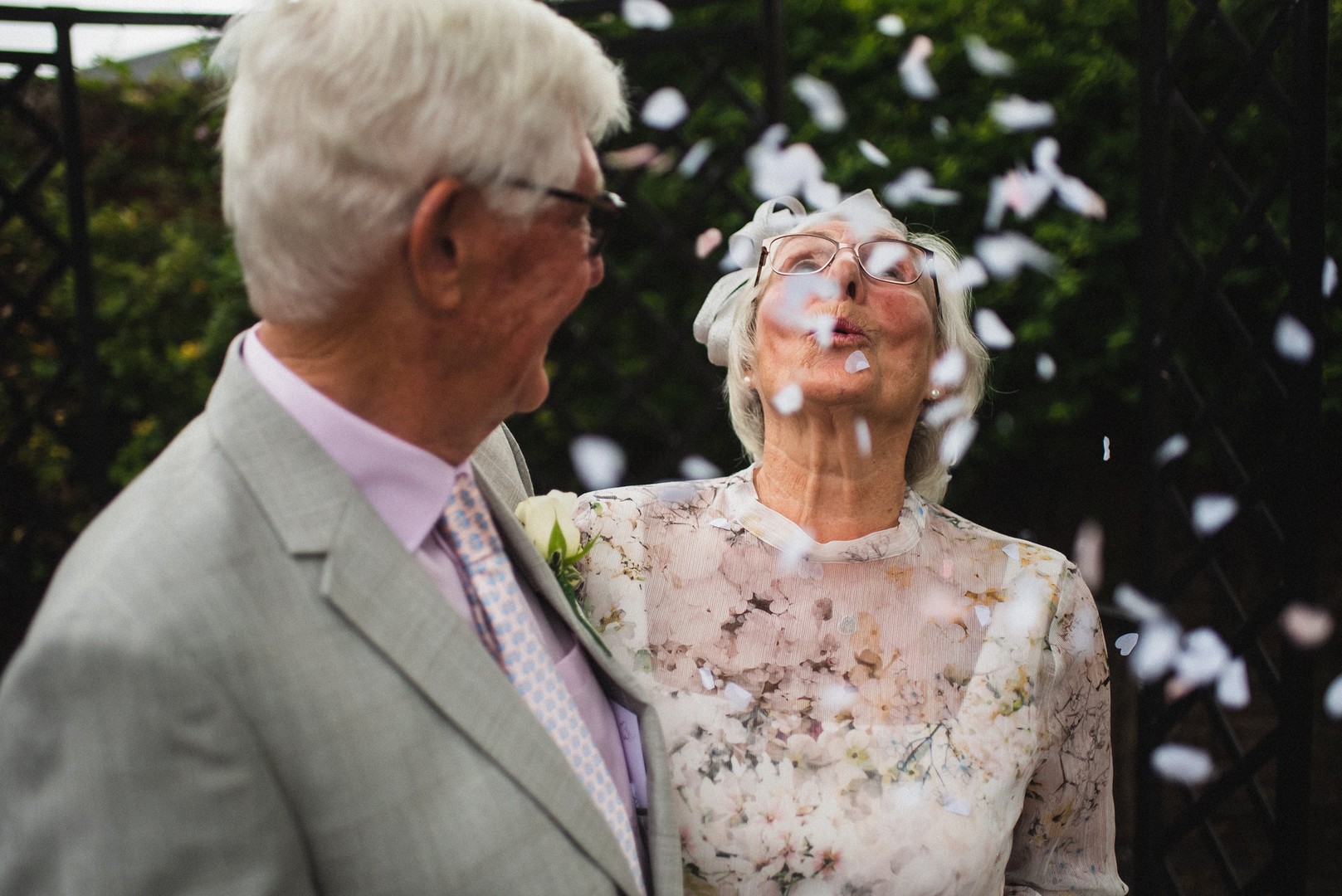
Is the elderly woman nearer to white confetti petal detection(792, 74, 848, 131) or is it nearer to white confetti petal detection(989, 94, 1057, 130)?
white confetti petal detection(989, 94, 1057, 130)

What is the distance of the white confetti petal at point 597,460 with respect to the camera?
4.68 metres

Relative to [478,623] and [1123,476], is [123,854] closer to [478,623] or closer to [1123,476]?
[478,623]

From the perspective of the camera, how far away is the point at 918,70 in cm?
432

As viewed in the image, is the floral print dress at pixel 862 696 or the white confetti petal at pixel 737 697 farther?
the white confetti petal at pixel 737 697

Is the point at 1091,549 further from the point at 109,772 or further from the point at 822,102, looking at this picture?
the point at 109,772

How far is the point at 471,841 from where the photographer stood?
3.71 feet

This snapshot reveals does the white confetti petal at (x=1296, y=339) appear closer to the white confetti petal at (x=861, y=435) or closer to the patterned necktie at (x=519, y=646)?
the white confetti petal at (x=861, y=435)

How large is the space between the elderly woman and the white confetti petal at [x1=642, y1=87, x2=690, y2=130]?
85.1 inches

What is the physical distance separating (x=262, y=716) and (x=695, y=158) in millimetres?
3770

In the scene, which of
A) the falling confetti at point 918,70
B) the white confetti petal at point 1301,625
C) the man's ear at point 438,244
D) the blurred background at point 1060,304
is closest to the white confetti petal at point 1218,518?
the blurred background at point 1060,304

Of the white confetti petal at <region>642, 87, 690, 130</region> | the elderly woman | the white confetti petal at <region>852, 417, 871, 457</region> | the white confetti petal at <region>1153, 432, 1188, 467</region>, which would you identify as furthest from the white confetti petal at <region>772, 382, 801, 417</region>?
Result: the white confetti petal at <region>642, 87, 690, 130</region>

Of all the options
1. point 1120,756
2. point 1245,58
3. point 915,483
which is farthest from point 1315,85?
point 1120,756

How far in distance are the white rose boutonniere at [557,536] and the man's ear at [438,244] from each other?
0.49 metres

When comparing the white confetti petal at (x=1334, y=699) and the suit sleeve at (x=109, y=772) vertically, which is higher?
the suit sleeve at (x=109, y=772)
